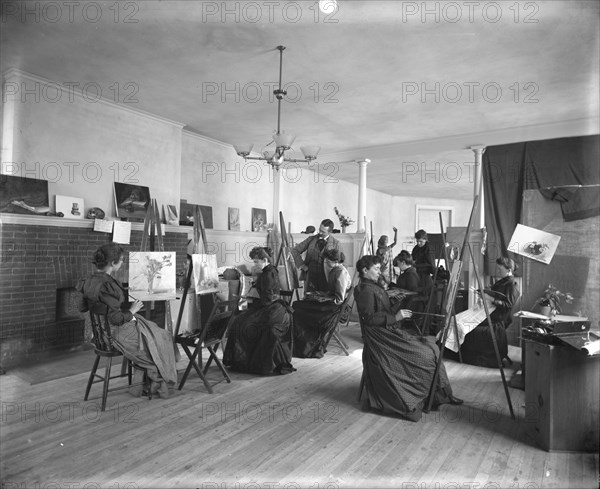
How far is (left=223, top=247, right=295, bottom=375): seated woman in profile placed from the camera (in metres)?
4.22

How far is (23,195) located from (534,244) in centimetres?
512

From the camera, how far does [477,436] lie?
2922mm

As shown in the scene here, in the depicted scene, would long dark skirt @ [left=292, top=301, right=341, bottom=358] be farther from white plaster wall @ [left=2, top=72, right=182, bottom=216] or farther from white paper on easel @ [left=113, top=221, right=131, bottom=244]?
white plaster wall @ [left=2, top=72, right=182, bottom=216]

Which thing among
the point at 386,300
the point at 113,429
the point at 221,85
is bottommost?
the point at 113,429

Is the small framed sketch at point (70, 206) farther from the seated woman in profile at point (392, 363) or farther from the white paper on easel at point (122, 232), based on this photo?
the seated woman in profile at point (392, 363)

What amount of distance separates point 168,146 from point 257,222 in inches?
102

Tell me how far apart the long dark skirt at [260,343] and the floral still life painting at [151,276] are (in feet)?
2.66

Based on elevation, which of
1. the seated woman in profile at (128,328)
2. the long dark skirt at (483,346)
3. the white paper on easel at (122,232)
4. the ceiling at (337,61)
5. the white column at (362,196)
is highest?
the ceiling at (337,61)

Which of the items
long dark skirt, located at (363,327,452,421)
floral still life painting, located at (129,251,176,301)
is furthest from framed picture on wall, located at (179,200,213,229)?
long dark skirt, located at (363,327,452,421)

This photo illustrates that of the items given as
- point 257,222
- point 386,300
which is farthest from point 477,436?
point 257,222

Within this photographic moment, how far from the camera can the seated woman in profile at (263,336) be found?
4.22 metres

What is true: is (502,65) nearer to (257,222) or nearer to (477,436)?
(477,436)

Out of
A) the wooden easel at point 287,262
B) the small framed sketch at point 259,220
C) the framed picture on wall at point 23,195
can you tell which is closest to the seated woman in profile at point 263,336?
the wooden easel at point 287,262

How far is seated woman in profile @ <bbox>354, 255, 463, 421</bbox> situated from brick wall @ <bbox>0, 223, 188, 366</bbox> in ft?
11.5
